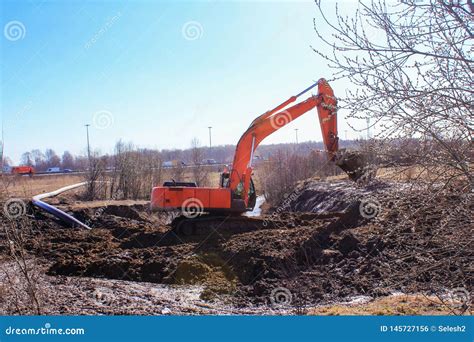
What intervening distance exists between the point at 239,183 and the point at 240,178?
14 cm

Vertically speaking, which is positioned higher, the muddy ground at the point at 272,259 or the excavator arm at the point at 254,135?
the excavator arm at the point at 254,135

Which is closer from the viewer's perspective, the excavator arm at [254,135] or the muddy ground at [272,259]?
the muddy ground at [272,259]

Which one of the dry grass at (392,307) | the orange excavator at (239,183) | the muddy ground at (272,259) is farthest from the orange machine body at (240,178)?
the dry grass at (392,307)

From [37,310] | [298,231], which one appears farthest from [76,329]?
[298,231]

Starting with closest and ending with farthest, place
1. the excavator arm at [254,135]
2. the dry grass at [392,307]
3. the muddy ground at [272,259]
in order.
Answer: the muddy ground at [272,259] < the dry grass at [392,307] < the excavator arm at [254,135]

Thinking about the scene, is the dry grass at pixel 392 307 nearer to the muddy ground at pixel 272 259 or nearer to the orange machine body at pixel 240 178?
the muddy ground at pixel 272 259

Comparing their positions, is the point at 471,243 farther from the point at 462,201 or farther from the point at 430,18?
the point at 430,18

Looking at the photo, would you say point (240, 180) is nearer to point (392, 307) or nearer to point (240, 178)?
point (240, 178)

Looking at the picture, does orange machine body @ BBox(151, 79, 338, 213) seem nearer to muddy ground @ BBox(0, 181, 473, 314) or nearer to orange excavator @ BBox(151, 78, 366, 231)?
orange excavator @ BBox(151, 78, 366, 231)

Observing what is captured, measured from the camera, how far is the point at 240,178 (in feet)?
43.0

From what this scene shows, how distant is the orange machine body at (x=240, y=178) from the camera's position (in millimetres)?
12656

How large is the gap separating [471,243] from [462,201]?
0.44 metres

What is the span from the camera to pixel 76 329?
477 cm

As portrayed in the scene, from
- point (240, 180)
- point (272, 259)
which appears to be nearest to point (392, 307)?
point (272, 259)
